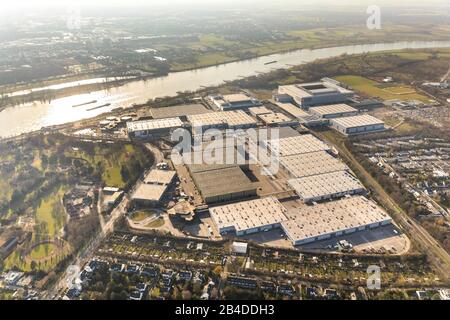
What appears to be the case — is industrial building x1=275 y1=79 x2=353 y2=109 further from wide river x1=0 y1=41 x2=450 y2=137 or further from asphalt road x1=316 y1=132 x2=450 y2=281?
asphalt road x1=316 y1=132 x2=450 y2=281

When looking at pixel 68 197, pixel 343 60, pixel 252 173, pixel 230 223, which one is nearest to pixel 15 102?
pixel 68 197

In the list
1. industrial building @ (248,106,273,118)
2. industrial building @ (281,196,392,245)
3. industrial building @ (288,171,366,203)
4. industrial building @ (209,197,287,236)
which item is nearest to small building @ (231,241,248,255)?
industrial building @ (209,197,287,236)

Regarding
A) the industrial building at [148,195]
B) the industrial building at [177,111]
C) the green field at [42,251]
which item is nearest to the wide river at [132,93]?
the industrial building at [177,111]

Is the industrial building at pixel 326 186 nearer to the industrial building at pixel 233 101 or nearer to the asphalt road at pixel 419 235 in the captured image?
the asphalt road at pixel 419 235

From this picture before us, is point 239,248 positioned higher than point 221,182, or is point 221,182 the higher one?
point 221,182

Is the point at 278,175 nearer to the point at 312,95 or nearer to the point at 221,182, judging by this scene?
the point at 221,182

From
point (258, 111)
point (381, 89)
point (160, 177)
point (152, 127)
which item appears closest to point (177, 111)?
point (152, 127)
